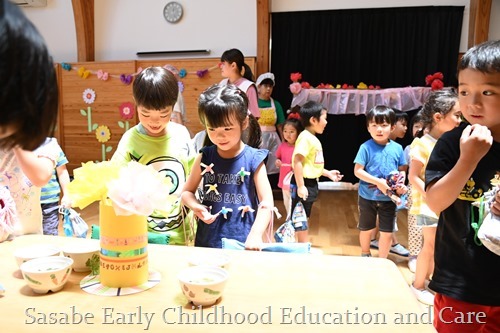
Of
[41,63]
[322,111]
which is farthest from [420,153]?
[41,63]

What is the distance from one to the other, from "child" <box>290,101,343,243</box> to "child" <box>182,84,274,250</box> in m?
1.58

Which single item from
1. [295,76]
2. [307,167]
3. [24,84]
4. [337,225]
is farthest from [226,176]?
[295,76]

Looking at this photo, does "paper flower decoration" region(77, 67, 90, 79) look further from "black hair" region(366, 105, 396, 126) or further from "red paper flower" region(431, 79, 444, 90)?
"red paper flower" region(431, 79, 444, 90)

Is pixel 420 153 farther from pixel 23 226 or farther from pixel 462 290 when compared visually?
pixel 23 226

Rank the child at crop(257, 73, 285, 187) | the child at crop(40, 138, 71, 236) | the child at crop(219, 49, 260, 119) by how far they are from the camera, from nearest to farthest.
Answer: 1. the child at crop(40, 138, 71, 236)
2. the child at crop(219, 49, 260, 119)
3. the child at crop(257, 73, 285, 187)

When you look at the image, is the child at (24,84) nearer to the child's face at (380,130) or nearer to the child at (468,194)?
the child at (468,194)

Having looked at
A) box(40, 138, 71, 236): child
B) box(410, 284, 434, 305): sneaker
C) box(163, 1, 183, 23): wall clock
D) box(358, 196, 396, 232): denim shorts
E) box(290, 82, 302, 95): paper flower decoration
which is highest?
box(163, 1, 183, 23): wall clock

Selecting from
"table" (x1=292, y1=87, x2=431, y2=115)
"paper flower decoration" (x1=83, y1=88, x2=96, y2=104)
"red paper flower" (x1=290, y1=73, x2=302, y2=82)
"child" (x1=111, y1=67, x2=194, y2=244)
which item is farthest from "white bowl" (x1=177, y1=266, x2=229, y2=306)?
"paper flower decoration" (x1=83, y1=88, x2=96, y2=104)

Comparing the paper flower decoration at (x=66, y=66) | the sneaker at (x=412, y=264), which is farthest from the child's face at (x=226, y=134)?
the paper flower decoration at (x=66, y=66)

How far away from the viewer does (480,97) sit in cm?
112

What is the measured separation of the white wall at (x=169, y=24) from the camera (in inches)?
233

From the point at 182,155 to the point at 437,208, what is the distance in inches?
39.5

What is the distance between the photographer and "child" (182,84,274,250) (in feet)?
4.95

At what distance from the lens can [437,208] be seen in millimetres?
1192
